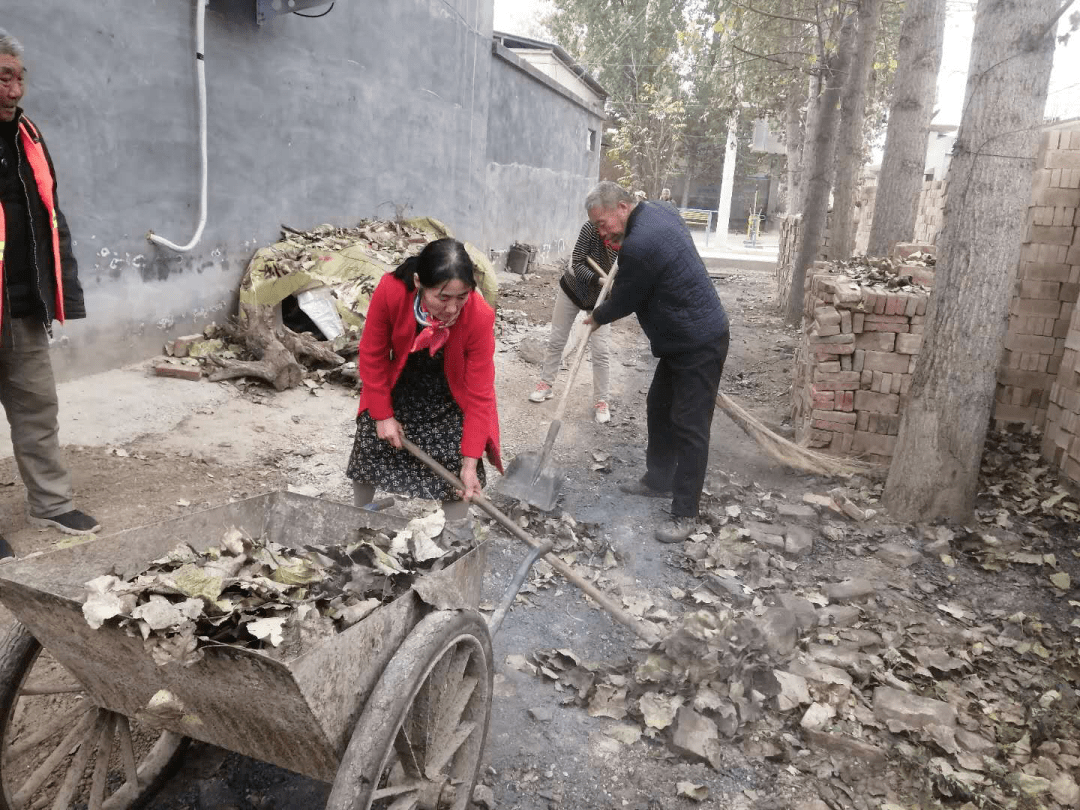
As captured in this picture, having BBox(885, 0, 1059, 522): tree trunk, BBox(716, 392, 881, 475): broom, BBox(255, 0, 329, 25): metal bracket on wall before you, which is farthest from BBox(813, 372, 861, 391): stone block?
→ BBox(255, 0, 329, 25): metal bracket on wall

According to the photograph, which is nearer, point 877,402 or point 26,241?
point 26,241

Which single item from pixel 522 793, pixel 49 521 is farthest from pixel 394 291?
pixel 49 521

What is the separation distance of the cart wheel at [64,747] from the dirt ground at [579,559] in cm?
16

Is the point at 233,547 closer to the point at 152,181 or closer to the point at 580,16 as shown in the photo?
the point at 152,181

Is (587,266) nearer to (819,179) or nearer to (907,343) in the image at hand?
(907,343)

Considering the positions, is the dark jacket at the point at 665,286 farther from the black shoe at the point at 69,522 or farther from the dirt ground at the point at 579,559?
the black shoe at the point at 69,522

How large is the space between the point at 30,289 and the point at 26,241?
0.21m

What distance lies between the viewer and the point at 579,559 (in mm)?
4148

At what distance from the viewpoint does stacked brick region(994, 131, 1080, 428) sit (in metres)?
5.10

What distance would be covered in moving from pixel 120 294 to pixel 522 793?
202 inches

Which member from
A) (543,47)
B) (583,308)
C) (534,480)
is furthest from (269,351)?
(543,47)

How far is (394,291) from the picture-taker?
308 centimetres

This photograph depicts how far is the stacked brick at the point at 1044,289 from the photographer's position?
5.10 metres

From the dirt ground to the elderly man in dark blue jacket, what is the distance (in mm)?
355
